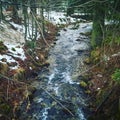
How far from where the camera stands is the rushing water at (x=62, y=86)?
35.7ft

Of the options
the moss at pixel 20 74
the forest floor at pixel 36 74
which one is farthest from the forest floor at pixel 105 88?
the moss at pixel 20 74

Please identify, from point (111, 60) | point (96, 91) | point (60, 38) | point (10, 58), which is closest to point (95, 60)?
point (111, 60)

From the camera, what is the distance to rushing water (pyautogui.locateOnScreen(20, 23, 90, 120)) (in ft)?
35.7

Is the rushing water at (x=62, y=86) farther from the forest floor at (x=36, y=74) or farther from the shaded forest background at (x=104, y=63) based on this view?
the shaded forest background at (x=104, y=63)

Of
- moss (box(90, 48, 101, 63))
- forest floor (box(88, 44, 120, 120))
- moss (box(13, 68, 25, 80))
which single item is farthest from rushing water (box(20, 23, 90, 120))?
moss (box(13, 68, 25, 80))

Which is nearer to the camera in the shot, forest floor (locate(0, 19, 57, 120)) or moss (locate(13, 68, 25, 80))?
forest floor (locate(0, 19, 57, 120))

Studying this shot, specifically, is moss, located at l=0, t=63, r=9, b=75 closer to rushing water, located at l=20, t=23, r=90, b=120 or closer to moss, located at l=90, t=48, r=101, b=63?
rushing water, located at l=20, t=23, r=90, b=120

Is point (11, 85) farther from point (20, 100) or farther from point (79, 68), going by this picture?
point (79, 68)

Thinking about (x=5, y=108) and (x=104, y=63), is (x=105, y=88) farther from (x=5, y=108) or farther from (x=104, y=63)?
(x=5, y=108)

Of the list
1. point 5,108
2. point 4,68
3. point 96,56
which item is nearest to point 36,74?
point 4,68

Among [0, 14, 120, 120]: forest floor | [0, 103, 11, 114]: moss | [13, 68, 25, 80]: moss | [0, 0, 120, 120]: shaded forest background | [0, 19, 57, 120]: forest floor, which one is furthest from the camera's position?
[13, 68, 25, 80]: moss

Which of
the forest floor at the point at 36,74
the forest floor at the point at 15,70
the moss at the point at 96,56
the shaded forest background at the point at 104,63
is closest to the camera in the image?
the shaded forest background at the point at 104,63

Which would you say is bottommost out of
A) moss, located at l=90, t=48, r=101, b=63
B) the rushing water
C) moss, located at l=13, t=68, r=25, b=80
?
the rushing water

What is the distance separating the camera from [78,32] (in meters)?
24.8
